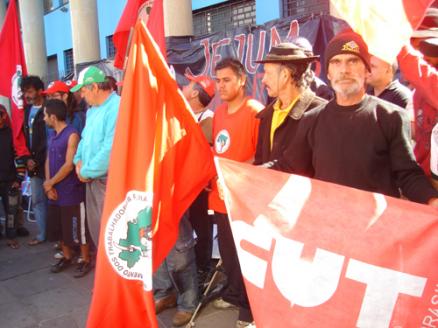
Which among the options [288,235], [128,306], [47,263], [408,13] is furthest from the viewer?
[47,263]

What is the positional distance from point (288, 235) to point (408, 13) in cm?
105

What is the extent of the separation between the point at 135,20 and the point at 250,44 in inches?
71.1

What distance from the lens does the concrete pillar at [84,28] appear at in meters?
A: 10.4

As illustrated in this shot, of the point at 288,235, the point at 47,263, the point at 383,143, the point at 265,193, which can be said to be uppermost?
the point at 383,143

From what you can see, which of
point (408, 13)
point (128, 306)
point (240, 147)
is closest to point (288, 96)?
point (240, 147)

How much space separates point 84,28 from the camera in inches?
415

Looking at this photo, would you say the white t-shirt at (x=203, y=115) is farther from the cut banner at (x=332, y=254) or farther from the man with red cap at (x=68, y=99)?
the man with red cap at (x=68, y=99)

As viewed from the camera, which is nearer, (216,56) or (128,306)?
(128,306)

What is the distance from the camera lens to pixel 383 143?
2086 millimetres

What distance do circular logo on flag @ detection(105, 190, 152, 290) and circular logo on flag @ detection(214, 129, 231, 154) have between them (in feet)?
2.40

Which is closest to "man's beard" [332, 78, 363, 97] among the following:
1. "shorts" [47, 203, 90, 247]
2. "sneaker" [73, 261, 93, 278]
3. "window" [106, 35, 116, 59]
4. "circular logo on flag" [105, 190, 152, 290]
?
"circular logo on flag" [105, 190, 152, 290]

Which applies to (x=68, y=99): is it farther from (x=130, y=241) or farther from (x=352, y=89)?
(x=352, y=89)

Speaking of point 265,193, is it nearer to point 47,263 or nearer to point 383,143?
point 383,143

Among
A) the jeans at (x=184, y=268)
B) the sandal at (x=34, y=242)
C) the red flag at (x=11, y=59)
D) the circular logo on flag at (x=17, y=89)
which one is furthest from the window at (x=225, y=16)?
the jeans at (x=184, y=268)
